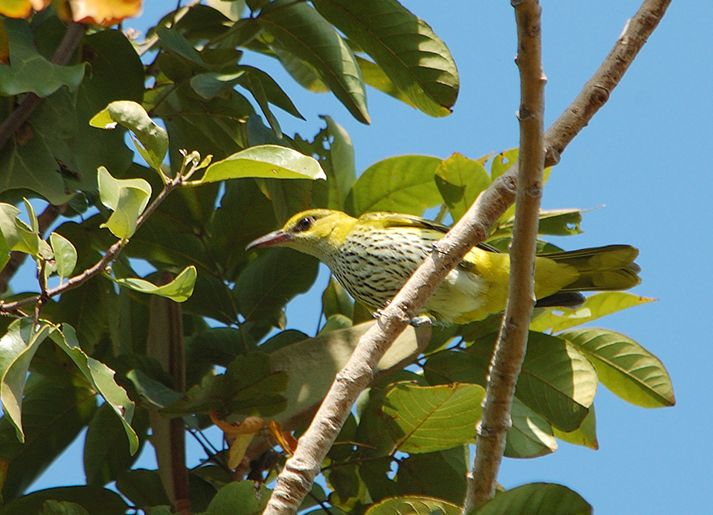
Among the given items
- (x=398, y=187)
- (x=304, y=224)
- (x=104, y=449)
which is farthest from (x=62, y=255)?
(x=304, y=224)

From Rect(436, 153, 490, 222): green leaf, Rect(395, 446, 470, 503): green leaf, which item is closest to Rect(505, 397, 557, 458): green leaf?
Rect(395, 446, 470, 503): green leaf

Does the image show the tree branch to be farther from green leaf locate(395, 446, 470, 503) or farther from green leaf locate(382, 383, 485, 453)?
green leaf locate(395, 446, 470, 503)

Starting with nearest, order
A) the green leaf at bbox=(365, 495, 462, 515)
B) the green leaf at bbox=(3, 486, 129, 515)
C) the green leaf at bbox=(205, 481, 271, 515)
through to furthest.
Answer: the green leaf at bbox=(365, 495, 462, 515)
the green leaf at bbox=(205, 481, 271, 515)
the green leaf at bbox=(3, 486, 129, 515)

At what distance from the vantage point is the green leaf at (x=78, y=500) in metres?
2.35

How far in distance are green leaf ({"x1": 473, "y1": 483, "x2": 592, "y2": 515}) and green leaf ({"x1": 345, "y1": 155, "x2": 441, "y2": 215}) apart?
1.24 m

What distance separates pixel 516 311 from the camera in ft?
5.99

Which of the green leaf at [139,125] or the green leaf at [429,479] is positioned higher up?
the green leaf at [139,125]

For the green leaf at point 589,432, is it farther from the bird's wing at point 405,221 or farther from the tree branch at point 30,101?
the tree branch at point 30,101

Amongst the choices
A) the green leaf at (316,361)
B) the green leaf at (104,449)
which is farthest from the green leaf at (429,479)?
the green leaf at (104,449)

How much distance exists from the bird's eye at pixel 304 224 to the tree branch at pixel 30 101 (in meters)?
0.87

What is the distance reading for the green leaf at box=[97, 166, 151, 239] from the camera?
1.72 m

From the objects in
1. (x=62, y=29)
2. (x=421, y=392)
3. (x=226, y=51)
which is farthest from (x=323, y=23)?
(x=421, y=392)

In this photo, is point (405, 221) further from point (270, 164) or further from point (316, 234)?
point (270, 164)

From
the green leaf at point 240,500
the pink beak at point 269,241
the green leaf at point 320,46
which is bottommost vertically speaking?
the green leaf at point 240,500
